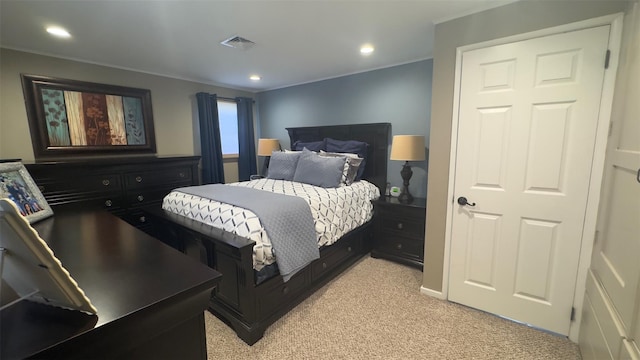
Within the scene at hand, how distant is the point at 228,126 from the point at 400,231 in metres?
3.33

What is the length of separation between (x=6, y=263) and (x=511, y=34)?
106 inches

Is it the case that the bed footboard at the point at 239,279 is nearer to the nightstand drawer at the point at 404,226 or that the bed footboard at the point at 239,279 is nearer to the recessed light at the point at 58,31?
the nightstand drawer at the point at 404,226

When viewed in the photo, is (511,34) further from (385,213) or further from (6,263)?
(6,263)

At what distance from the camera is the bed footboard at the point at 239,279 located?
72.2 inches

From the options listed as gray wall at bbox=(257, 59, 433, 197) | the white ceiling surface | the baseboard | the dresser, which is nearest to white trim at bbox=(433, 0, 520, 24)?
the white ceiling surface

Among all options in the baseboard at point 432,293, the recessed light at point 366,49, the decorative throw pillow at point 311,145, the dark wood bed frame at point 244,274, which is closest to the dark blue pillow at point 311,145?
the decorative throw pillow at point 311,145

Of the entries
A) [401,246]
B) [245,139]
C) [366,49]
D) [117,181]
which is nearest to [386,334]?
[401,246]

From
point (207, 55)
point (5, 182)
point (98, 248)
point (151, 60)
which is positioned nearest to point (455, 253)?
point (98, 248)

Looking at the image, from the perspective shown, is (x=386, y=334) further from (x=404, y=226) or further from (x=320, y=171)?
(x=320, y=171)

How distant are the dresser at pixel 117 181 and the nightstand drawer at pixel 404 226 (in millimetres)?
2622

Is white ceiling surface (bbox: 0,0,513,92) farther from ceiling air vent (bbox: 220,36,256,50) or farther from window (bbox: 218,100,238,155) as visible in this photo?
window (bbox: 218,100,238,155)

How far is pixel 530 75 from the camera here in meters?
1.80

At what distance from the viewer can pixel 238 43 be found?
255cm

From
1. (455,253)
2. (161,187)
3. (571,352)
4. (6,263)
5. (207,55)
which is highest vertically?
(207,55)
